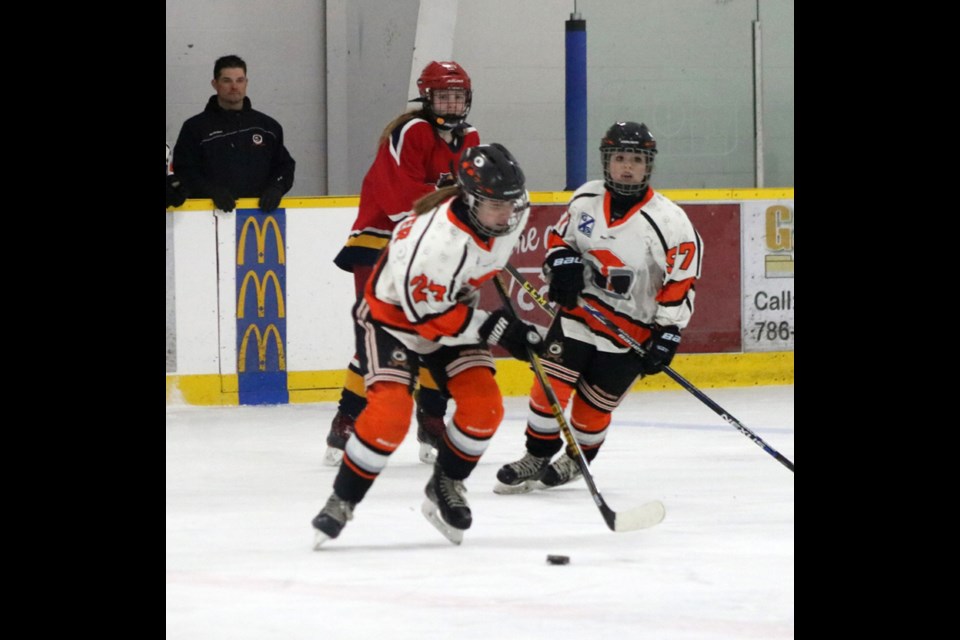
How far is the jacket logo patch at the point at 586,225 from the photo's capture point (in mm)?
4254

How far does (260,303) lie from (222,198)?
440 millimetres

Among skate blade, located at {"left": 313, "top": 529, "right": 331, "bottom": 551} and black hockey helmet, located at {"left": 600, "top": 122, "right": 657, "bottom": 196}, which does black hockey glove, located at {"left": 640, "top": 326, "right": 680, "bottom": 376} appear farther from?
skate blade, located at {"left": 313, "top": 529, "right": 331, "bottom": 551}

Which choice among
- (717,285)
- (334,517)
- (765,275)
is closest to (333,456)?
(334,517)

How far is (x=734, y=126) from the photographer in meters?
8.44

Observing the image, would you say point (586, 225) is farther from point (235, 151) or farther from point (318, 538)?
point (235, 151)

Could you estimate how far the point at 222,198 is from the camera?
6.10 meters

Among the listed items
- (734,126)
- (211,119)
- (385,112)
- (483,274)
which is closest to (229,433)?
(211,119)

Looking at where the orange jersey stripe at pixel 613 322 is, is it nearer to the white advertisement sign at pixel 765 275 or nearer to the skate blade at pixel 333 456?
the skate blade at pixel 333 456

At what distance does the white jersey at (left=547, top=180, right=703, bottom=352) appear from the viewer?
4.20 metres

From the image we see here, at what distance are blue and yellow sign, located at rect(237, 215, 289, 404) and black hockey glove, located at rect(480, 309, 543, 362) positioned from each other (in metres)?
2.89

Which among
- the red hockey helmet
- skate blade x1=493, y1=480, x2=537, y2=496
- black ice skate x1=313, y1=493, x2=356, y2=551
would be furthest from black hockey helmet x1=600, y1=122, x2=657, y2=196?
black ice skate x1=313, y1=493, x2=356, y2=551

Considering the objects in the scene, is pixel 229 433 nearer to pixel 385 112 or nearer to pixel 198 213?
pixel 198 213
